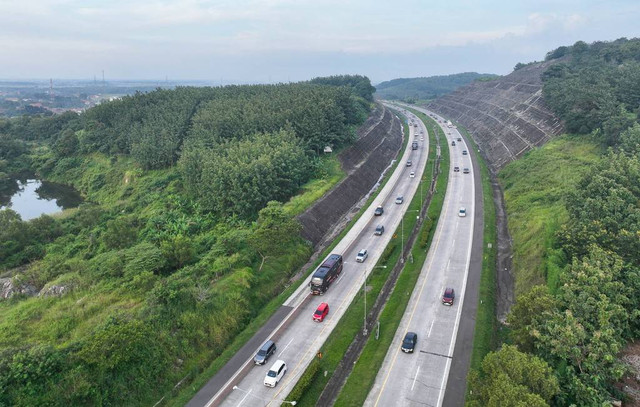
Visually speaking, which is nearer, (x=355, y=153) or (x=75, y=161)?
(x=355, y=153)

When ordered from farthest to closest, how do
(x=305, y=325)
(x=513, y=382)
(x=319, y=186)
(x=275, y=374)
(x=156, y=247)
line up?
(x=319, y=186)
(x=156, y=247)
(x=305, y=325)
(x=275, y=374)
(x=513, y=382)

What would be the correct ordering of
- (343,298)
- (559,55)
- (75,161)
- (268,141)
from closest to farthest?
(343,298), (268,141), (75,161), (559,55)

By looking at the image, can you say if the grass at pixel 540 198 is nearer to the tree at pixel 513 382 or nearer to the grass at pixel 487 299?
the grass at pixel 487 299

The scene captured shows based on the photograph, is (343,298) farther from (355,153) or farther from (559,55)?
(559,55)

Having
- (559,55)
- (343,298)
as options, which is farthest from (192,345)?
(559,55)

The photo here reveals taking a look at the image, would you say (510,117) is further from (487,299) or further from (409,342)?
(409,342)

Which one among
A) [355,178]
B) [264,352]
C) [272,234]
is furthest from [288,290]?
[355,178]

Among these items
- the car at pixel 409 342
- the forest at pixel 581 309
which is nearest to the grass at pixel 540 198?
the forest at pixel 581 309

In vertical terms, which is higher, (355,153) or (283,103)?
(283,103)

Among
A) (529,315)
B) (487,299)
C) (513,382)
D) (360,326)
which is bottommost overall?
(360,326)
